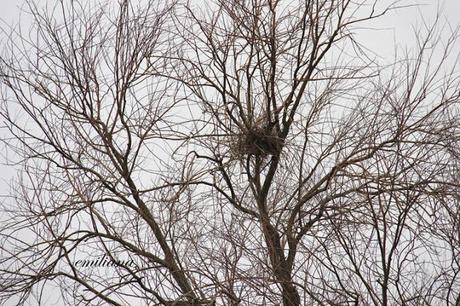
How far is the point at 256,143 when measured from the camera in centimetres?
459

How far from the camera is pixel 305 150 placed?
4180mm

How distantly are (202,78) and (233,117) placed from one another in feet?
1.17

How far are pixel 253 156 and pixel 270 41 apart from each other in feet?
2.47

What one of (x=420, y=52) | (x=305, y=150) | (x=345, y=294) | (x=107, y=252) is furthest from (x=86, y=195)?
(x=420, y=52)

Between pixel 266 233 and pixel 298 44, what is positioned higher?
pixel 298 44

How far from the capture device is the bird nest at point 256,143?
4516 millimetres

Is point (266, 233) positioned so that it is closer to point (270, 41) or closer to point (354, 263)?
point (354, 263)

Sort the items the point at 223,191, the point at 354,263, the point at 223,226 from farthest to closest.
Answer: the point at 223,191 < the point at 223,226 < the point at 354,263

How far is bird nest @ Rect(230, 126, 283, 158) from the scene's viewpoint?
4.52 m

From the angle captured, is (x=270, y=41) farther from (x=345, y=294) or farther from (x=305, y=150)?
(x=345, y=294)

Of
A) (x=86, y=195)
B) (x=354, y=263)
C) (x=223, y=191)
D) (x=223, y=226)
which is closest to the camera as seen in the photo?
(x=354, y=263)

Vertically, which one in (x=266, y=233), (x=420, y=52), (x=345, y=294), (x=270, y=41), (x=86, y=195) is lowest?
(x=345, y=294)

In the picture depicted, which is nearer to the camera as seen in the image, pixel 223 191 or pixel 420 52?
pixel 420 52

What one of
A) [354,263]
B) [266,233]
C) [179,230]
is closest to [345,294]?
[354,263]
